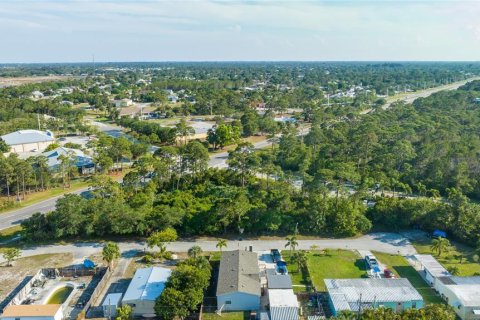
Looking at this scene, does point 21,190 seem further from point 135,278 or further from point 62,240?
point 135,278

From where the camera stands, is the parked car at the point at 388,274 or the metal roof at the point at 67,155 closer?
the parked car at the point at 388,274

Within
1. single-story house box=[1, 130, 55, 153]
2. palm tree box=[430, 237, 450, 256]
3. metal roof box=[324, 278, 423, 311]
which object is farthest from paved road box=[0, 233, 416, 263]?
single-story house box=[1, 130, 55, 153]

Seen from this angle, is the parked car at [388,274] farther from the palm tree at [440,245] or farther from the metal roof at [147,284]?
the metal roof at [147,284]

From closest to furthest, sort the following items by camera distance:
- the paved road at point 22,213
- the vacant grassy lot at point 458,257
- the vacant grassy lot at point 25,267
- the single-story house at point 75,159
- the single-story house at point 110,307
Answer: the single-story house at point 110,307 → the vacant grassy lot at point 25,267 → the vacant grassy lot at point 458,257 → the paved road at point 22,213 → the single-story house at point 75,159

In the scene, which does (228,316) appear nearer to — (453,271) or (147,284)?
(147,284)

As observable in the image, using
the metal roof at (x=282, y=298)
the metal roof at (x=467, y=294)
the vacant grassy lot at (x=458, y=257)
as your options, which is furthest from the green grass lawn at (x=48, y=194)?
the metal roof at (x=467, y=294)
